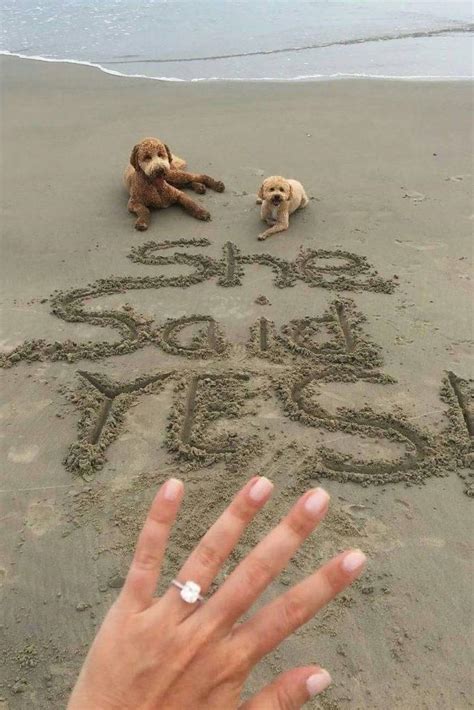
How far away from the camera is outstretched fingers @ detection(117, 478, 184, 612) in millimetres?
1179

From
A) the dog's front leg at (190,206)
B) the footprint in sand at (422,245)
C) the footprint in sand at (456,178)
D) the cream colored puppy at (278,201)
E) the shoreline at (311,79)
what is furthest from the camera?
the shoreline at (311,79)

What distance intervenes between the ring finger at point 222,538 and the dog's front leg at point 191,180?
436 centimetres

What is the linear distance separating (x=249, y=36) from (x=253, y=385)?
8.83 meters

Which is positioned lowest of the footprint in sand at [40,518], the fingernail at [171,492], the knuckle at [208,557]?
the footprint in sand at [40,518]

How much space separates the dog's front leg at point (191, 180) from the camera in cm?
518

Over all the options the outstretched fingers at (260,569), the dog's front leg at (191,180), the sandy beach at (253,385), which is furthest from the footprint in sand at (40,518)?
the dog's front leg at (191,180)

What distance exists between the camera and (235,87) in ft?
25.2

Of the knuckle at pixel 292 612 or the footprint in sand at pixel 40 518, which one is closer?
the knuckle at pixel 292 612

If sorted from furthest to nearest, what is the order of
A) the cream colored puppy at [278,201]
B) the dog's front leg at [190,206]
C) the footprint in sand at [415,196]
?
the footprint in sand at [415,196], the dog's front leg at [190,206], the cream colored puppy at [278,201]

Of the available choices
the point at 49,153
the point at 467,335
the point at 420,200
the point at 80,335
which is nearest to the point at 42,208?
the point at 49,153

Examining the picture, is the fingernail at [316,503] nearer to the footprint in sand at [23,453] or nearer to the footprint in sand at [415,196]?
the footprint in sand at [23,453]

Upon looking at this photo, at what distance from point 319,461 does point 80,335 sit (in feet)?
5.43

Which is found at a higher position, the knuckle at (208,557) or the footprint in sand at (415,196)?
the knuckle at (208,557)

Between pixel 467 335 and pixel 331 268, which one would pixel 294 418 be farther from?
pixel 331 268
